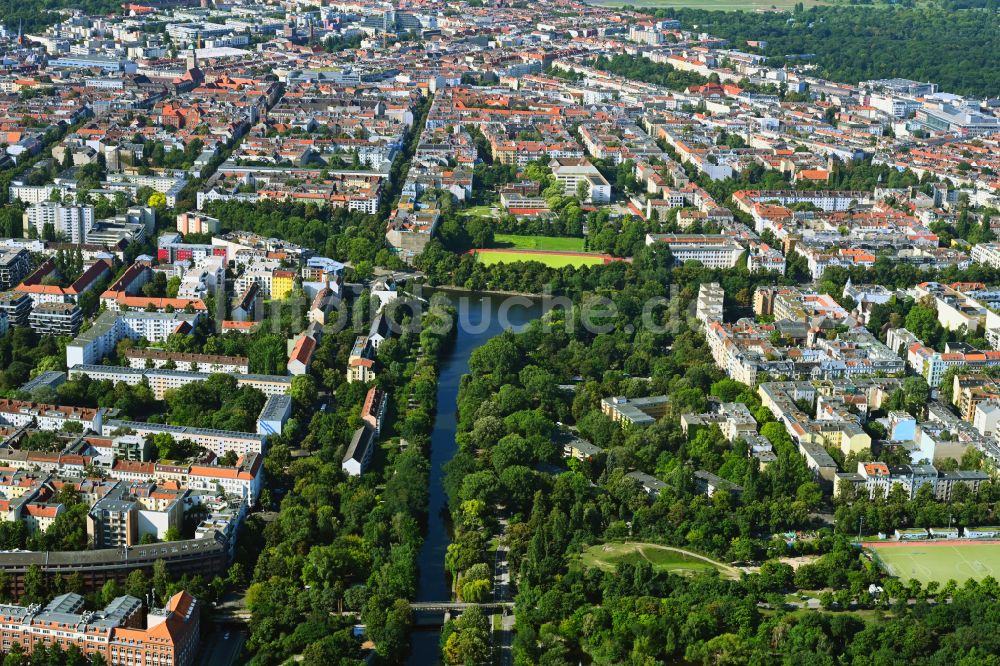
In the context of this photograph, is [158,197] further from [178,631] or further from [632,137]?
[178,631]

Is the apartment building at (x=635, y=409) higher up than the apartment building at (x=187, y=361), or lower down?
lower down

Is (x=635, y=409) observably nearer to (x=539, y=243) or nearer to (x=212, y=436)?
(x=212, y=436)

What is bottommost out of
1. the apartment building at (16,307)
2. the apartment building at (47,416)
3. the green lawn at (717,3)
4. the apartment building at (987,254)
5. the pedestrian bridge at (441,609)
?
the pedestrian bridge at (441,609)

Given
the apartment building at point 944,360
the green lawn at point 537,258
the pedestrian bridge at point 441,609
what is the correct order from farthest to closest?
the green lawn at point 537,258, the apartment building at point 944,360, the pedestrian bridge at point 441,609

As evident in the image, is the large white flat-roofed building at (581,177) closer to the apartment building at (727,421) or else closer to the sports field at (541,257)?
the sports field at (541,257)

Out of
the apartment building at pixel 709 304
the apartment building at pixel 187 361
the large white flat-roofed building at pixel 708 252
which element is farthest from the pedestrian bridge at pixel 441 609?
the large white flat-roofed building at pixel 708 252

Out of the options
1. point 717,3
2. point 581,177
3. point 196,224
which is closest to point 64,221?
point 196,224

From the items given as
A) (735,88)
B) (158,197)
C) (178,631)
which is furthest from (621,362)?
(735,88)
